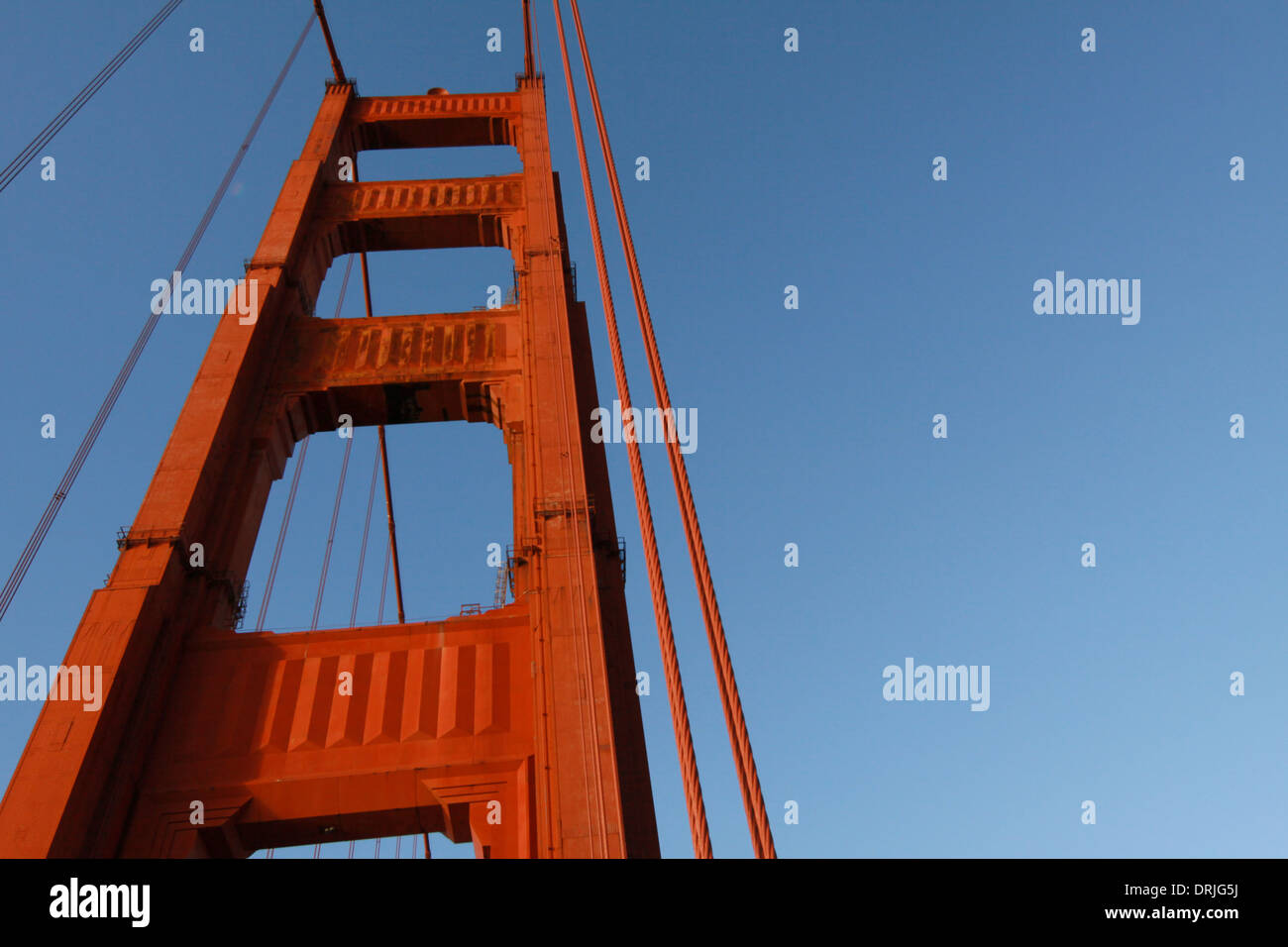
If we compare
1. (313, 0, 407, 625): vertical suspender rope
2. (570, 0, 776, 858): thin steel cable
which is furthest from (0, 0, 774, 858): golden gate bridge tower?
(313, 0, 407, 625): vertical suspender rope

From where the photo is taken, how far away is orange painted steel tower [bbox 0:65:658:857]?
392 inches

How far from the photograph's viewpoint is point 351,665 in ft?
38.6

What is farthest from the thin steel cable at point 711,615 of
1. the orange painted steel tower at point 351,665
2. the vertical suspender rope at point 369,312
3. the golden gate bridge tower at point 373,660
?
the vertical suspender rope at point 369,312

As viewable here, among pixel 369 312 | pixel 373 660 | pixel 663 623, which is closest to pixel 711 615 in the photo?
pixel 663 623

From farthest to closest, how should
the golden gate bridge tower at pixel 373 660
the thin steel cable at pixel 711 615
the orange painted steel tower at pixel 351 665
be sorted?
the orange painted steel tower at pixel 351 665 → the golden gate bridge tower at pixel 373 660 → the thin steel cable at pixel 711 615

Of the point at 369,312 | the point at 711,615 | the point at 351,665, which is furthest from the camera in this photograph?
the point at 369,312

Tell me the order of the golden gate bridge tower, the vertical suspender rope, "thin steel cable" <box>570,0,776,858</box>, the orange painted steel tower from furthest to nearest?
the vertical suspender rope → the orange painted steel tower → the golden gate bridge tower → "thin steel cable" <box>570,0,776,858</box>

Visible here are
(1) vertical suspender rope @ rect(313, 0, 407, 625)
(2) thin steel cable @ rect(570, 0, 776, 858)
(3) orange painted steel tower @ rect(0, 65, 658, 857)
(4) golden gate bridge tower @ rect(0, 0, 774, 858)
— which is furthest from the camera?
(1) vertical suspender rope @ rect(313, 0, 407, 625)

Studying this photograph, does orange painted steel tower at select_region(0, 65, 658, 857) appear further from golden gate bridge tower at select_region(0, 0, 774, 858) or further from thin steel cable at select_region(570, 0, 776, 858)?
thin steel cable at select_region(570, 0, 776, 858)

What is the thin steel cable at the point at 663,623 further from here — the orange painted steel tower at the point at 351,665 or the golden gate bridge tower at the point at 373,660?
the orange painted steel tower at the point at 351,665

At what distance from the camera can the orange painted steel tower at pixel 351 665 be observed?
9.97 m

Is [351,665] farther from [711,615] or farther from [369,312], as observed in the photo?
[369,312]
